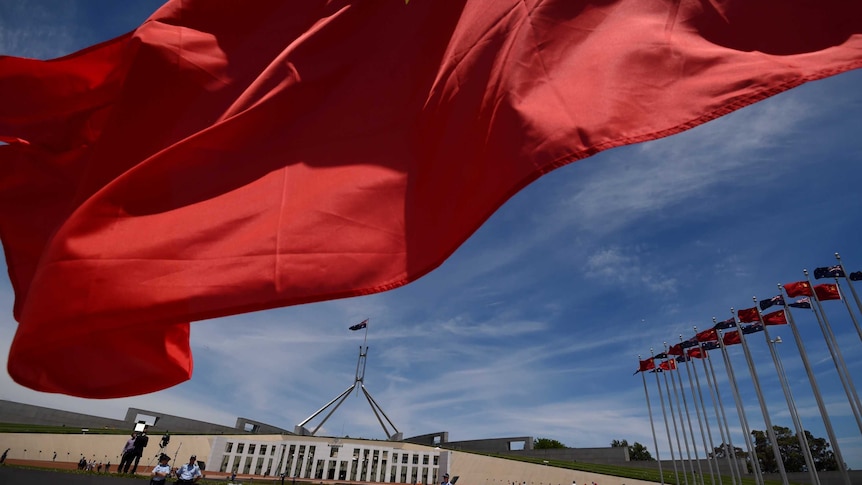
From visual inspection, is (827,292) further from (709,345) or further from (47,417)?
(47,417)

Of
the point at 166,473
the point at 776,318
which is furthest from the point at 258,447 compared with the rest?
the point at 776,318

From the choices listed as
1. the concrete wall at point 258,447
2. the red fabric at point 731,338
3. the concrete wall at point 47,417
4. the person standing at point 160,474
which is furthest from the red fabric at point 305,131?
the concrete wall at point 47,417

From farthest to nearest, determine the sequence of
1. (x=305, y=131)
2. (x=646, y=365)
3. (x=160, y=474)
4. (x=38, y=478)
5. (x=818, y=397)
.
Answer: (x=646, y=365) < (x=818, y=397) < (x=160, y=474) < (x=38, y=478) < (x=305, y=131)

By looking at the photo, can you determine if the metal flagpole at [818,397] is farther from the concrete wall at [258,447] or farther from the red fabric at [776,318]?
the concrete wall at [258,447]

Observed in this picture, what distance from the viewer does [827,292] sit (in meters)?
19.0

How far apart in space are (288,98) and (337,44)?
716 millimetres

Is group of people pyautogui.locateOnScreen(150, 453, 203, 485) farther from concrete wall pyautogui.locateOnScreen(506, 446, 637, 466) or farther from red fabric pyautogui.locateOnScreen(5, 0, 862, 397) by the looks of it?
concrete wall pyautogui.locateOnScreen(506, 446, 637, 466)

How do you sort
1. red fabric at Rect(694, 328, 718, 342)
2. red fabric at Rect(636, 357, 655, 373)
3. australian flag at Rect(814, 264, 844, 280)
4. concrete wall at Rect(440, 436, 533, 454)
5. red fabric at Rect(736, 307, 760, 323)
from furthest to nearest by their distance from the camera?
concrete wall at Rect(440, 436, 533, 454)
red fabric at Rect(636, 357, 655, 373)
red fabric at Rect(694, 328, 718, 342)
red fabric at Rect(736, 307, 760, 323)
australian flag at Rect(814, 264, 844, 280)

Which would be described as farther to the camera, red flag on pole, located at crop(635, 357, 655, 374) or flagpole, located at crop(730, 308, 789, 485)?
red flag on pole, located at crop(635, 357, 655, 374)

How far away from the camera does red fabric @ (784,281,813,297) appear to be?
63.2ft

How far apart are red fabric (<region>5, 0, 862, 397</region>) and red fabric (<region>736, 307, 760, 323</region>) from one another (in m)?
22.5

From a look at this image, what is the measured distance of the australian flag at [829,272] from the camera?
18155mm

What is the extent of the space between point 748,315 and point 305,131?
2313 centimetres

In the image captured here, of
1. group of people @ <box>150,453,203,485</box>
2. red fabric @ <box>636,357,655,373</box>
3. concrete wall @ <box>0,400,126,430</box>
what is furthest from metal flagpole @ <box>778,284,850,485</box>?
concrete wall @ <box>0,400,126,430</box>
